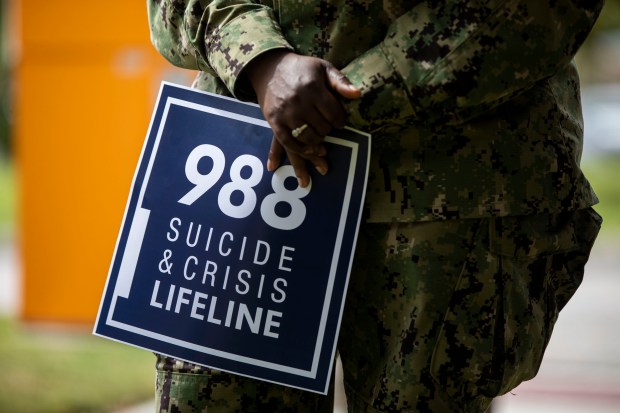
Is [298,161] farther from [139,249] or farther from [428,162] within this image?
[139,249]

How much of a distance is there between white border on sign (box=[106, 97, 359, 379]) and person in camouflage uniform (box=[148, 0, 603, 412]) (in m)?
0.05

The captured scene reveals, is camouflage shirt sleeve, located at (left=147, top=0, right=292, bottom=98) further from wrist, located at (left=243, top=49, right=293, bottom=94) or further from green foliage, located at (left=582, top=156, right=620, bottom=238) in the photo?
green foliage, located at (left=582, top=156, right=620, bottom=238)

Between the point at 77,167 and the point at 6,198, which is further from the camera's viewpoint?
the point at 6,198

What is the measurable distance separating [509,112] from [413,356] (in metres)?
0.44

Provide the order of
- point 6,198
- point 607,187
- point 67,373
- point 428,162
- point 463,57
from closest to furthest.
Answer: point 463,57 → point 428,162 → point 67,373 → point 6,198 → point 607,187

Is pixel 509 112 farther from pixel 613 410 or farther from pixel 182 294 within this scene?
pixel 613 410

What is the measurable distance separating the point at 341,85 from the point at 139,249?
0.46m

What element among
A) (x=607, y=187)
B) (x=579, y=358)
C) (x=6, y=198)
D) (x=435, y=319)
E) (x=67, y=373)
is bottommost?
(x=67, y=373)

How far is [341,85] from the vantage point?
1592 mm

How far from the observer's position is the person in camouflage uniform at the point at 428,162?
1586mm

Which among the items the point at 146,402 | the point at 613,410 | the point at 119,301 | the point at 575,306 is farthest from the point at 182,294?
the point at 575,306

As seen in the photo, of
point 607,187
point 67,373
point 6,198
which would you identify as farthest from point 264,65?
point 607,187

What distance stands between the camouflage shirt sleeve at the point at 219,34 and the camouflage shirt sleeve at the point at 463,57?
0.57 ft

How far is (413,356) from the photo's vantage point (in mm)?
1685
